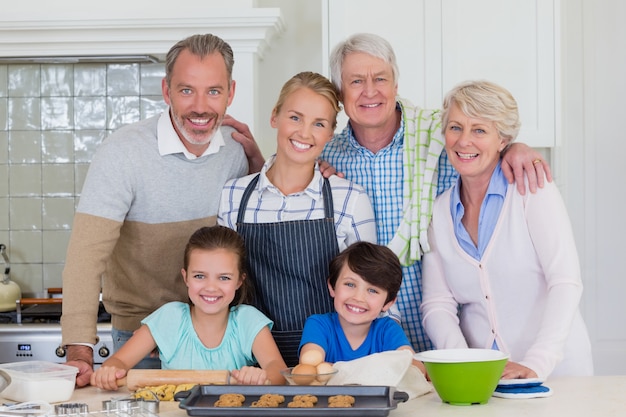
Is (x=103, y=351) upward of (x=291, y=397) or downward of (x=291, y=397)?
downward

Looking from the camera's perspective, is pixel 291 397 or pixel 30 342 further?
pixel 30 342

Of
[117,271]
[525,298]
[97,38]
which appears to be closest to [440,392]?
[525,298]

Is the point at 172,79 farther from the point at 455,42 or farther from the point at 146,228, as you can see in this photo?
the point at 455,42

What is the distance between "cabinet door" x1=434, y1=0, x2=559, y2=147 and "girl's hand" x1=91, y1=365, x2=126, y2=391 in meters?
1.92

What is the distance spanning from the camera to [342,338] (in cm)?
199

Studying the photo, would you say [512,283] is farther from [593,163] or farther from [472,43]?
[593,163]

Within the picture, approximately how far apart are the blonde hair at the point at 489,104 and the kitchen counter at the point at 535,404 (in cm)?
63

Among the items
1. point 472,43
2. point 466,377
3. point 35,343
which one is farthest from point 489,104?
point 35,343

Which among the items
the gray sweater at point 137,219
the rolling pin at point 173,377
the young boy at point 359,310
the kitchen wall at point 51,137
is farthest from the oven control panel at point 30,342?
the rolling pin at point 173,377

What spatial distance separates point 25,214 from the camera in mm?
3783

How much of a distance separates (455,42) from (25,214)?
195 centimetres

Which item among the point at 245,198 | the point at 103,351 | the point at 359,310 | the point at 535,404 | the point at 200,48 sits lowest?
the point at 103,351

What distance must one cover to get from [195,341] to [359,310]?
0.38m

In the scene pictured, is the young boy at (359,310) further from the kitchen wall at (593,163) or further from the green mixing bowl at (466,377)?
the kitchen wall at (593,163)
